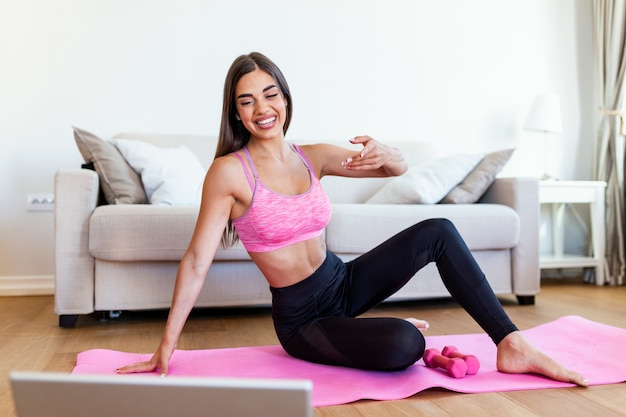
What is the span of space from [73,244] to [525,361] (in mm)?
1843

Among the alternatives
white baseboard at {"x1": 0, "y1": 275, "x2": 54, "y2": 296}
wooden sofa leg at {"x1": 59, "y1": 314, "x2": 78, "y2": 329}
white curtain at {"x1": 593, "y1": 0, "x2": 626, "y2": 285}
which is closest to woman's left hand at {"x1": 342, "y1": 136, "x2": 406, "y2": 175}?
wooden sofa leg at {"x1": 59, "y1": 314, "x2": 78, "y2": 329}

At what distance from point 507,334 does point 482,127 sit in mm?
2732

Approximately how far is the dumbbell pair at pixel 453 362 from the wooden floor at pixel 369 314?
0.36ft

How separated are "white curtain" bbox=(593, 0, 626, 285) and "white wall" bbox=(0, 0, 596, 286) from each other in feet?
0.80

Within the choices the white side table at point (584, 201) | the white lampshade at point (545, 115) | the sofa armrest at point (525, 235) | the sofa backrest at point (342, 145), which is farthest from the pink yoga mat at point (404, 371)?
the white lampshade at point (545, 115)

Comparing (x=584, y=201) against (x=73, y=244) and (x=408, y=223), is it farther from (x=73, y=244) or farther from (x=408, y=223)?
(x=73, y=244)

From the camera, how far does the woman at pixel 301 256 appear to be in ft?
5.85

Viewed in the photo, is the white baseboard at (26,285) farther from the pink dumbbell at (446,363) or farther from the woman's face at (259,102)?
the pink dumbbell at (446,363)

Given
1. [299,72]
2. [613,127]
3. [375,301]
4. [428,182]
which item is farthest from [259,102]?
[613,127]

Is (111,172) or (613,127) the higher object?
(613,127)

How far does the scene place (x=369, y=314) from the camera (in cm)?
298

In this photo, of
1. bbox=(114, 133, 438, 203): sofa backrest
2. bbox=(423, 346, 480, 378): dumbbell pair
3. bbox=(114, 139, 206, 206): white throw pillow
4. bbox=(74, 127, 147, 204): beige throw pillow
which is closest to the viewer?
bbox=(423, 346, 480, 378): dumbbell pair

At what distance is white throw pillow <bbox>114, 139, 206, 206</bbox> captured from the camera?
3061 mm

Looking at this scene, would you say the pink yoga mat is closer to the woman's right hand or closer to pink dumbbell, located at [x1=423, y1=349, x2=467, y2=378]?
pink dumbbell, located at [x1=423, y1=349, x2=467, y2=378]
